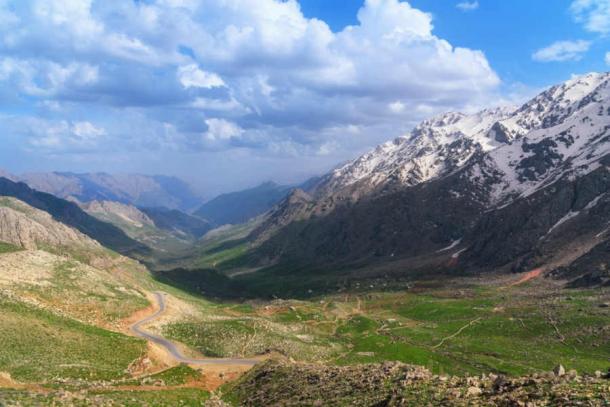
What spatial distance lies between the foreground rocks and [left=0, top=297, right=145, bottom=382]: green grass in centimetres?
1865

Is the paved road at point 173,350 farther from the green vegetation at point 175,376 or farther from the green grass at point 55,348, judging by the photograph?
the green vegetation at point 175,376

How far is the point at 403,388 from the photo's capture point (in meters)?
42.3

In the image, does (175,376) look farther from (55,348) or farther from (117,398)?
(117,398)

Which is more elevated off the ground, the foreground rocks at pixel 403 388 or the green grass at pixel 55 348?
the foreground rocks at pixel 403 388

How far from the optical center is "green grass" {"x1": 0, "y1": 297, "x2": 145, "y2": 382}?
58.7 metres

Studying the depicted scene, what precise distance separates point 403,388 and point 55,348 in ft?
165

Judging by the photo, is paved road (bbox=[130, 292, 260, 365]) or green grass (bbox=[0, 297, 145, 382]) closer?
green grass (bbox=[0, 297, 145, 382])

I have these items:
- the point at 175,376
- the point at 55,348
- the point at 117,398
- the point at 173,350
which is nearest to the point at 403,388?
the point at 117,398

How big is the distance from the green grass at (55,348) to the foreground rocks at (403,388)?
18.6 m

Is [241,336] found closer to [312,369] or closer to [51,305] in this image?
[51,305]

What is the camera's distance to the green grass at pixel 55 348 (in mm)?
58691

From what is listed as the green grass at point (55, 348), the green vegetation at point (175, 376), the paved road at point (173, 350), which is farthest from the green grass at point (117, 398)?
the paved road at point (173, 350)

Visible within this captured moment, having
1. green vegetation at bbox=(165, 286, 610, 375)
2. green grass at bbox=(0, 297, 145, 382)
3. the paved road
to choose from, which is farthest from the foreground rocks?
green vegetation at bbox=(165, 286, 610, 375)

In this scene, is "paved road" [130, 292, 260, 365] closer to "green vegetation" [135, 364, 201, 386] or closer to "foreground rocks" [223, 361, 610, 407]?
"green vegetation" [135, 364, 201, 386]
